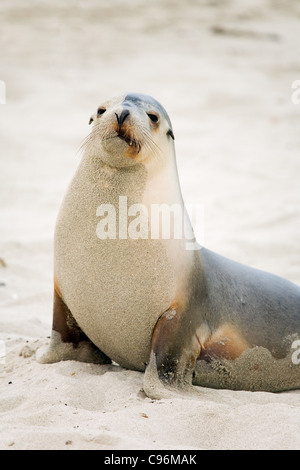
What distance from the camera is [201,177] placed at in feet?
28.8

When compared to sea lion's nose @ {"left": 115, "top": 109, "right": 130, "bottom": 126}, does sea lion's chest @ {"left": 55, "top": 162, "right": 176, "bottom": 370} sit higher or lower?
lower

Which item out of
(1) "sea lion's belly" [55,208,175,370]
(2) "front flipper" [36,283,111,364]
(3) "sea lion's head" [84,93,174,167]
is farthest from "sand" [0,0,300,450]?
(3) "sea lion's head" [84,93,174,167]

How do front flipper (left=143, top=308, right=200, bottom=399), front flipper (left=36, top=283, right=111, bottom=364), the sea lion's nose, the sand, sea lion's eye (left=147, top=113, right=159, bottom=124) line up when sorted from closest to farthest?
the sand < the sea lion's nose < front flipper (left=143, top=308, right=200, bottom=399) < sea lion's eye (left=147, top=113, right=159, bottom=124) < front flipper (left=36, top=283, right=111, bottom=364)

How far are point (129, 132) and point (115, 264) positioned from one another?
642 mm

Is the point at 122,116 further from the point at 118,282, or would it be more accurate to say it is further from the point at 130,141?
the point at 118,282

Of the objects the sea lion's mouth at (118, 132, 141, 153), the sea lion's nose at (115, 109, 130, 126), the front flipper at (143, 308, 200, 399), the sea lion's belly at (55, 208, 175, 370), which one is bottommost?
the front flipper at (143, 308, 200, 399)

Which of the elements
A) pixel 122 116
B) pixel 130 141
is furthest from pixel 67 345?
pixel 122 116

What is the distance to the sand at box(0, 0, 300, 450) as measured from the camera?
9.02ft

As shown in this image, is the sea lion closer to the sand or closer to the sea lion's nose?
the sea lion's nose

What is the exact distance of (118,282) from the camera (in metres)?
3.24

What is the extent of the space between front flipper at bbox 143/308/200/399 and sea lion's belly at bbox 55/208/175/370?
6 centimetres

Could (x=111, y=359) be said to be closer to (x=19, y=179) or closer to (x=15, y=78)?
(x=19, y=179)

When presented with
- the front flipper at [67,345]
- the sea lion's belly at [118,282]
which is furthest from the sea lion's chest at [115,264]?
the front flipper at [67,345]
